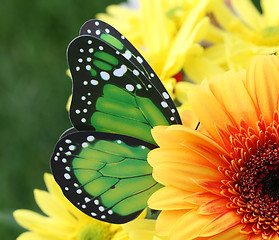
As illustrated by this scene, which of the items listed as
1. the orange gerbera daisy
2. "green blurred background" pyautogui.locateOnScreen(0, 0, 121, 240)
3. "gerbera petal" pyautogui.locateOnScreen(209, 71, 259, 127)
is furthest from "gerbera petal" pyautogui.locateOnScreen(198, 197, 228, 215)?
"green blurred background" pyautogui.locateOnScreen(0, 0, 121, 240)

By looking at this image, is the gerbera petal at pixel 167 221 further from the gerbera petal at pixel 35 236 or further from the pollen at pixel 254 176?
the gerbera petal at pixel 35 236

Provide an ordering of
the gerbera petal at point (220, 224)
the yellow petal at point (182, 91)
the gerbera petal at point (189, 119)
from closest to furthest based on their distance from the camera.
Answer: the gerbera petal at point (220, 224)
the gerbera petal at point (189, 119)
the yellow petal at point (182, 91)

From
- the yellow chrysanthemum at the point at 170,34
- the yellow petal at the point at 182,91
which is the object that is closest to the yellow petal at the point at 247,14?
the yellow chrysanthemum at the point at 170,34

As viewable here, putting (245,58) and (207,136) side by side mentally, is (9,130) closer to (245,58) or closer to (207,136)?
(245,58)

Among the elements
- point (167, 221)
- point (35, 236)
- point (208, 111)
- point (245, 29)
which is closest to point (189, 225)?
point (167, 221)

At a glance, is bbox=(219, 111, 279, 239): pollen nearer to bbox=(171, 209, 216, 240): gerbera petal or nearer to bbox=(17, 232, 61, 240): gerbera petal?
bbox=(171, 209, 216, 240): gerbera petal

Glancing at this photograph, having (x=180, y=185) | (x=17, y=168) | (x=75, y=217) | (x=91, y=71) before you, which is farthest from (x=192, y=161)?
(x=17, y=168)
